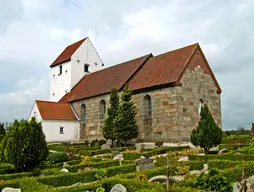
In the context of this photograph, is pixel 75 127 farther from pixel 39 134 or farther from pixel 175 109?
pixel 39 134

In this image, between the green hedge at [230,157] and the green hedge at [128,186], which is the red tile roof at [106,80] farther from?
the green hedge at [128,186]

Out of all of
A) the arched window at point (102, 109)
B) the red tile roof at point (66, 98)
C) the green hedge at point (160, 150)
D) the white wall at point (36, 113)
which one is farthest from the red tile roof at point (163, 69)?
the red tile roof at point (66, 98)

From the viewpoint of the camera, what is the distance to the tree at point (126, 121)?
2261 cm

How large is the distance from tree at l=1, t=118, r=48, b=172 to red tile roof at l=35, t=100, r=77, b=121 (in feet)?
52.4

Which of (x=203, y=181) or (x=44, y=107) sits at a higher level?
(x=44, y=107)

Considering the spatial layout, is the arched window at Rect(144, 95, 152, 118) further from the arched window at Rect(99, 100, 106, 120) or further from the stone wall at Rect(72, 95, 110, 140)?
the arched window at Rect(99, 100, 106, 120)

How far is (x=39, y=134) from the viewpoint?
43.6 ft

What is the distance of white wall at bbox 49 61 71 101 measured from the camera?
116 ft

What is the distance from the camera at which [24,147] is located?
12.6 m

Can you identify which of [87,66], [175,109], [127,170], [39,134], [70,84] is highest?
[87,66]

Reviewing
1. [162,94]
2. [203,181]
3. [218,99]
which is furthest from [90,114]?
[203,181]

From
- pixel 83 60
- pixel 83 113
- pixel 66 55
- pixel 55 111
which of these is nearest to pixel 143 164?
pixel 83 113

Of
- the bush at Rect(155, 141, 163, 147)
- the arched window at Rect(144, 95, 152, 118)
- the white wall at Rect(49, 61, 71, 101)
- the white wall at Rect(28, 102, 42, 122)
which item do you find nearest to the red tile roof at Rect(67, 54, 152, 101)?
the white wall at Rect(49, 61, 71, 101)

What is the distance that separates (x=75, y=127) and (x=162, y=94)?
12155mm
